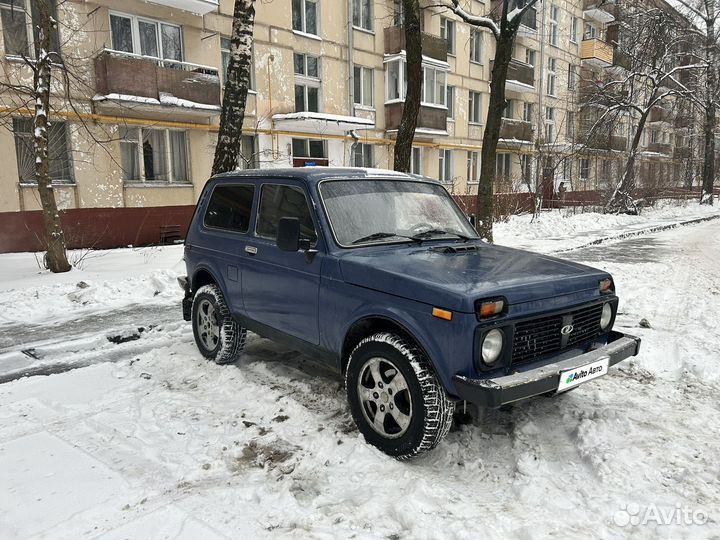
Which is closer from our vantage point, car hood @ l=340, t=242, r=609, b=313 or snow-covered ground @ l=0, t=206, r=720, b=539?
snow-covered ground @ l=0, t=206, r=720, b=539

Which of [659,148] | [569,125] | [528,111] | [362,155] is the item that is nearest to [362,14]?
[362,155]

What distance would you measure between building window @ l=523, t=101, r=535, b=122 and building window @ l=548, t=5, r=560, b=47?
14.5 feet

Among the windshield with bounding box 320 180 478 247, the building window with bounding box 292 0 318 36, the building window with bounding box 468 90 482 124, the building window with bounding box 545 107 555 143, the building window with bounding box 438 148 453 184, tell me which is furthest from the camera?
the building window with bounding box 545 107 555 143

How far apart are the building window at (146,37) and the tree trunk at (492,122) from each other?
9.54m

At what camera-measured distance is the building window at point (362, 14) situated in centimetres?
2150

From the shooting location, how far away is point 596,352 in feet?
12.0

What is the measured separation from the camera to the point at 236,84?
9758 millimetres

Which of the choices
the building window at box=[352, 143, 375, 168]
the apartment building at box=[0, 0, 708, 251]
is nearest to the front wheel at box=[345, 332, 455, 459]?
the apartment building at box=[0, 0, 708, 251]

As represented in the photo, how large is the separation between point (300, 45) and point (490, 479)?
61.9 feet

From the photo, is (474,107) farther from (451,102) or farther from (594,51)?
(594,51)

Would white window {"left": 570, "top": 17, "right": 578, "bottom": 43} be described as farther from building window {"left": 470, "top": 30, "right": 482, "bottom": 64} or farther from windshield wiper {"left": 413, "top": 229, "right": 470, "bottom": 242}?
windshield wiper {"left": 413, "top": 229, "right": 470, "bottom": 242}

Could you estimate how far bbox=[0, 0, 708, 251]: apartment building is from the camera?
13594mm

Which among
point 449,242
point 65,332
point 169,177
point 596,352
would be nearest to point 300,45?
point 169,177

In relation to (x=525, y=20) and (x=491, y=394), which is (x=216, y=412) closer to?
(x=491, y=394)
